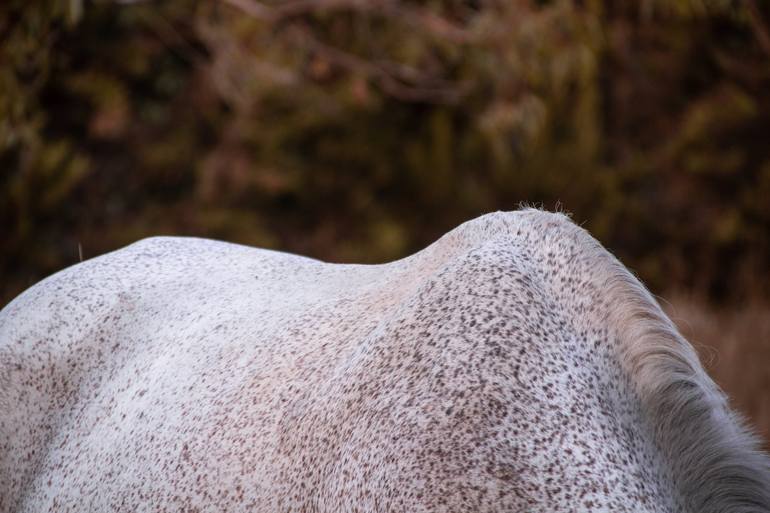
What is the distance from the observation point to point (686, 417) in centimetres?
140

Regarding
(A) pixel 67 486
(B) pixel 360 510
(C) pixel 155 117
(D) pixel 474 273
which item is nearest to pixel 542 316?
(D) pixel 474 273

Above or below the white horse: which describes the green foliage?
below

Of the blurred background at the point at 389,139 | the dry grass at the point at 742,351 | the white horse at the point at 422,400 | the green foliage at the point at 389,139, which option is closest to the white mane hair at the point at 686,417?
the white horse at the point at 422,400

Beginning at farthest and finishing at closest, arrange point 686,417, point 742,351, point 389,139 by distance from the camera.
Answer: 1. point 389,139
2. point 742,351
3. point 686,417

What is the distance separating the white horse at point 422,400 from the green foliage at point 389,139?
25.1 feet

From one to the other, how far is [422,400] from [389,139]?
11.3m

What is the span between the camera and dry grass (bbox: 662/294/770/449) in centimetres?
544

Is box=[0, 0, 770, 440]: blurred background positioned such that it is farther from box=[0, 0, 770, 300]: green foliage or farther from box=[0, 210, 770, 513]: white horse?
box=[0, 210, 770, 513]: white horse

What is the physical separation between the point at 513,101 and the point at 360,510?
823 centimetres

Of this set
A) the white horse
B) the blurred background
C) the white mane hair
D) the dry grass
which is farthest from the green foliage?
the white mane hair

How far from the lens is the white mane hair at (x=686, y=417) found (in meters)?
1.35

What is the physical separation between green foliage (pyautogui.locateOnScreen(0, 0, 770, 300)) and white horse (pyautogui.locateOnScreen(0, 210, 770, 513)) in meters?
7.64

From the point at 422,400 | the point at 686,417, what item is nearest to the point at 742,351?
the point at 686,417

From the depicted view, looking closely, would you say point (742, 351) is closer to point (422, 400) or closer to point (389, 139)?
point (422, 400)
